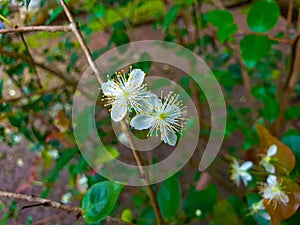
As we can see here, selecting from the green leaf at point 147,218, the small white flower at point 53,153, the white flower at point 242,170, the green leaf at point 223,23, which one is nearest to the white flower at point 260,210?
the white flower at point 242,170

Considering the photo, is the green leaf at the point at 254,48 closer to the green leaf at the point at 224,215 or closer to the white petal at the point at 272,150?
the white petal at the point at 272,150

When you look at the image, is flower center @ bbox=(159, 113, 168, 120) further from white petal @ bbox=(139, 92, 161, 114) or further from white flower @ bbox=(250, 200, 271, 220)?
white flower @ bbox=(250, 200, 271, 220)

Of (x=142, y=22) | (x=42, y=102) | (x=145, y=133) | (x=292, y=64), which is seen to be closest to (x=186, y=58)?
(x=292, y=64)

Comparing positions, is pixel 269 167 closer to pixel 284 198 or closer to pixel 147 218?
pixel 284 198

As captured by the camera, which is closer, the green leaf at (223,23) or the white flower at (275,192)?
the white flower at (275,192)

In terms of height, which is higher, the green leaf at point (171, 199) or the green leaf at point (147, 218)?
the green leaf at point (171, 199)

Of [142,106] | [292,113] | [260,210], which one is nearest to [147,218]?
[260,210]
